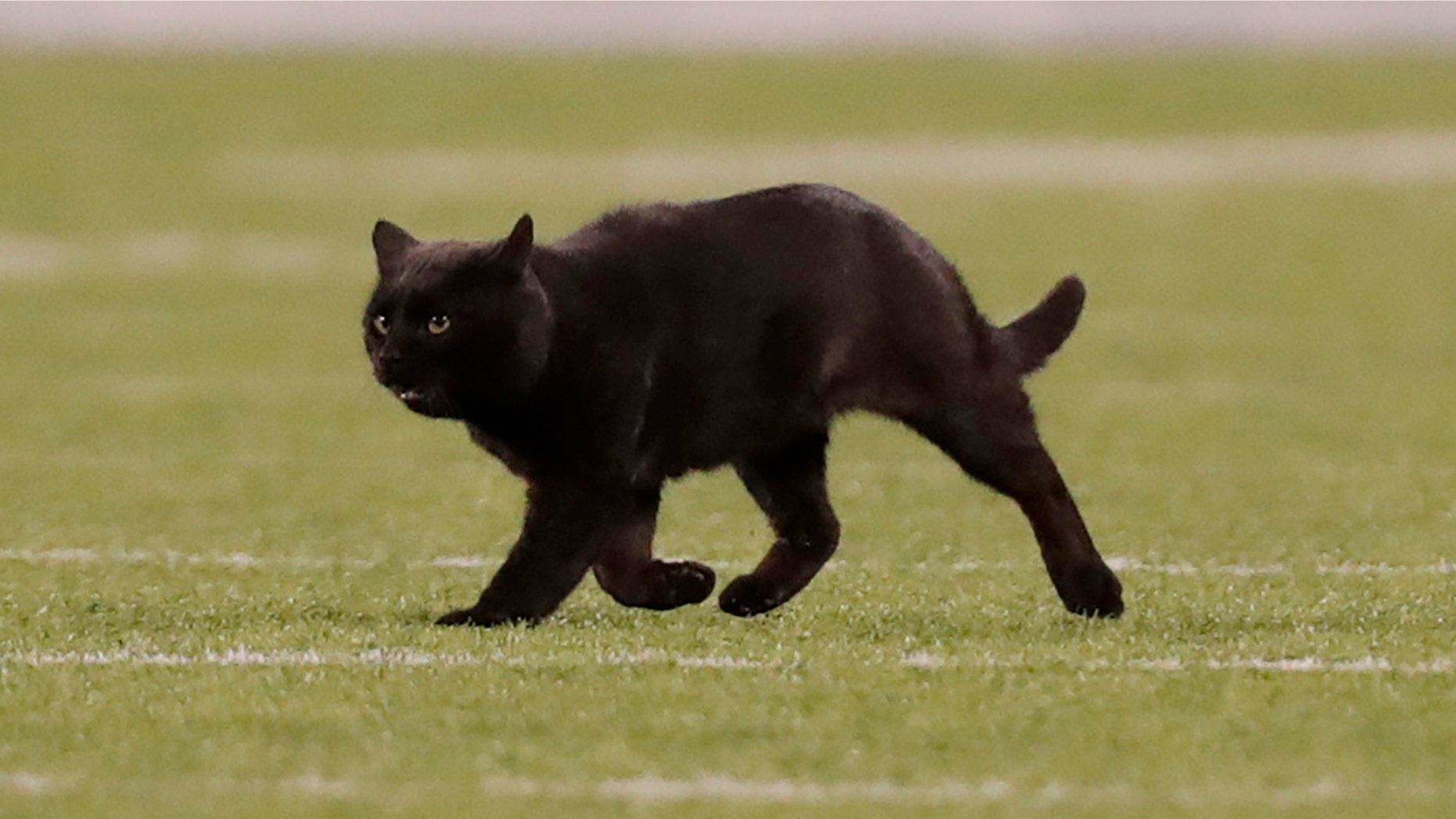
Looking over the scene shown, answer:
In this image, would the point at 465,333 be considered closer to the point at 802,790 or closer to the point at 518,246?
the point at 518,246

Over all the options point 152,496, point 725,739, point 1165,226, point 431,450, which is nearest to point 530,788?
point 725,739

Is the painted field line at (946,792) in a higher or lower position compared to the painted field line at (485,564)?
higher

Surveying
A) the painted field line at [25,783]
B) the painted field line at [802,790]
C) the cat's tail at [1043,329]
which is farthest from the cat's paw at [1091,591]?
the painted field line at [25,783]

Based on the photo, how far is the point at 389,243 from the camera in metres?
7.67

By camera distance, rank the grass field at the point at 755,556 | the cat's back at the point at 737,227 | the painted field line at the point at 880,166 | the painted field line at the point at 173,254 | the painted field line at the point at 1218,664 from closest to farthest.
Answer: the grass field at the point at 755,556
the painted field line at the point at 1218,664
the cat's back at the point at 737,227
the painted field line at the point at 173,254
the painted field line at the point at 880,166

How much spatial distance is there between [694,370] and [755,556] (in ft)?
5.77

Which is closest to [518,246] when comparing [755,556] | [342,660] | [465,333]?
[465,333]

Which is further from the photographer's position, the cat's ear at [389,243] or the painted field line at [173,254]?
the painted field line at [173,254]

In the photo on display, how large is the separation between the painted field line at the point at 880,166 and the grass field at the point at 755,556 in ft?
1.04

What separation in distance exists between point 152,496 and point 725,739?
14.6ft

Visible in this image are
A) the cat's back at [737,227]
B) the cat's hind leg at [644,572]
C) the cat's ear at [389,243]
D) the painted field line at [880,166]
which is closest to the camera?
the cat's ear at [389,243]

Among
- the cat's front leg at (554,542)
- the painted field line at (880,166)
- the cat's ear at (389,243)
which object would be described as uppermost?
the cat's ear at (389,243)

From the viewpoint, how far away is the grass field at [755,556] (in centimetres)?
622

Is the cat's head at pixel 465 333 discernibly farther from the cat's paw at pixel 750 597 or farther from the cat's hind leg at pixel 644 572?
the cat's paw at pixel 750 597
